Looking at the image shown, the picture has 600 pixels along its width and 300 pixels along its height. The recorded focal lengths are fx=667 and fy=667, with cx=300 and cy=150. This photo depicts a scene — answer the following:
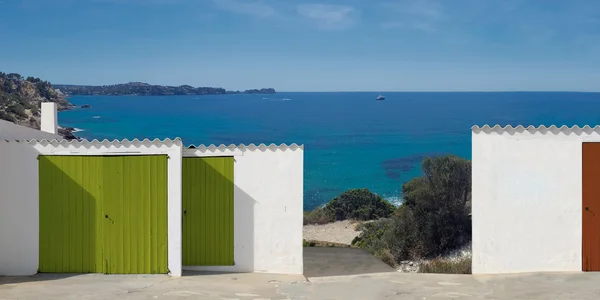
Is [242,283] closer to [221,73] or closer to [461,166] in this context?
[461,166]

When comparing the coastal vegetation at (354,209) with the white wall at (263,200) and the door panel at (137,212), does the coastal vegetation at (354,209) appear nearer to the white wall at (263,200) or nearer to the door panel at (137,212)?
the white wall at (263,200)

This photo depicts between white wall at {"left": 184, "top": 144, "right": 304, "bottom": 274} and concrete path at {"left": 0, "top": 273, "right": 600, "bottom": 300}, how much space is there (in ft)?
1.82

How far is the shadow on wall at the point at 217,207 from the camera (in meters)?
12.2

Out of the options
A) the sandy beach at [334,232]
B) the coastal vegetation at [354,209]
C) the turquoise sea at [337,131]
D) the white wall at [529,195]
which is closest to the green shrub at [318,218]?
the coastal vegetation at [354,209]

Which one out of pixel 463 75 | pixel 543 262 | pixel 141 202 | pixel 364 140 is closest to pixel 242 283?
pixel 141 202

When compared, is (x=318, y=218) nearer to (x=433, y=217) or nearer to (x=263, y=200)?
(x=433, y=217)

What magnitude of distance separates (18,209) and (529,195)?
9.06 meters

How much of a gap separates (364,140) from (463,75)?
2839 centimetres

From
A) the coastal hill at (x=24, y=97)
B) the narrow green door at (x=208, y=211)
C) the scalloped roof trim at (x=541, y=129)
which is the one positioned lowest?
the narrow green door at (x=208, y=211)

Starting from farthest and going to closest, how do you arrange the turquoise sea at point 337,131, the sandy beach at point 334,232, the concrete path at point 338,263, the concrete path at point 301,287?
1. the turquoise sea at point 337,131
2. the sandy beach at point 334,232
3. the concrete path at point 338,263
4. the concrete path at point 301,287

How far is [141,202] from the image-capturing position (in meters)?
11.6

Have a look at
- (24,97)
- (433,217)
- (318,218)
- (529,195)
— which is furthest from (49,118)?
(24,97)

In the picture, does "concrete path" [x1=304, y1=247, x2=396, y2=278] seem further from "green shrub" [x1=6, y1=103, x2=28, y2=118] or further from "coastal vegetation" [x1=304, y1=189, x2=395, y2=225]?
"green shrub" [x1=6, y1=103, x2=28, y2=118]

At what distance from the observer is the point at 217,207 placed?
1226 centimetres
